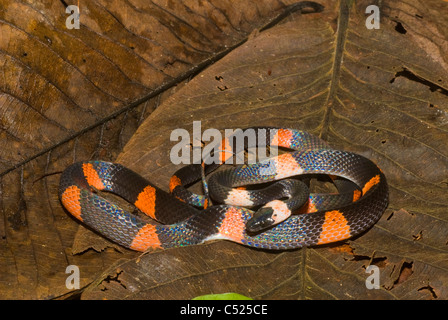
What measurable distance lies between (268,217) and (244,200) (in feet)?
1.71

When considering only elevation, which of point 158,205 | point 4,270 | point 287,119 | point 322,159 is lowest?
point 4,270

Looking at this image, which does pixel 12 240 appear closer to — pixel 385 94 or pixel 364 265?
pixel 364 265

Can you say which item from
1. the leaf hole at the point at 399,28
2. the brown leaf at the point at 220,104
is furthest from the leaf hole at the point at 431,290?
the leaf hole at the point at 399,28

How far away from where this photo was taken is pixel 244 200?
4.07 meters

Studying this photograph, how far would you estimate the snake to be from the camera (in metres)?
3.52

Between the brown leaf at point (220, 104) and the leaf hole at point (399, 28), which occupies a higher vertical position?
the leaf hole at point (399, 28)

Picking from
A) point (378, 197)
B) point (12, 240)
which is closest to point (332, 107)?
point (378, 197)

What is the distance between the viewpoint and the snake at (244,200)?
11.5ft

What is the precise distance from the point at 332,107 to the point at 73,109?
214 cm

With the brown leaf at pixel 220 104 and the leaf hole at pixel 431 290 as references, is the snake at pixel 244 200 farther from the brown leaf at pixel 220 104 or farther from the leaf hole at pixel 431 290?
the leaf hole at pixel 431 290

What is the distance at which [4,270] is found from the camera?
11.8ft

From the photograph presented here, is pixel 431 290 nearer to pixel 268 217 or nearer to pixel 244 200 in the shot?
pixel 268 217

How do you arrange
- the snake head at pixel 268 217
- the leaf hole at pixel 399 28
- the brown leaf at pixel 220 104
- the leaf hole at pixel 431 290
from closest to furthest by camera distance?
the leaf hole at pixel 431 290 < the brown leaf at pixel 220 104 < the snake head at pixel 268 217 < the leaf hole at pixel 399 28

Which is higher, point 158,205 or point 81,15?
point 81,15
